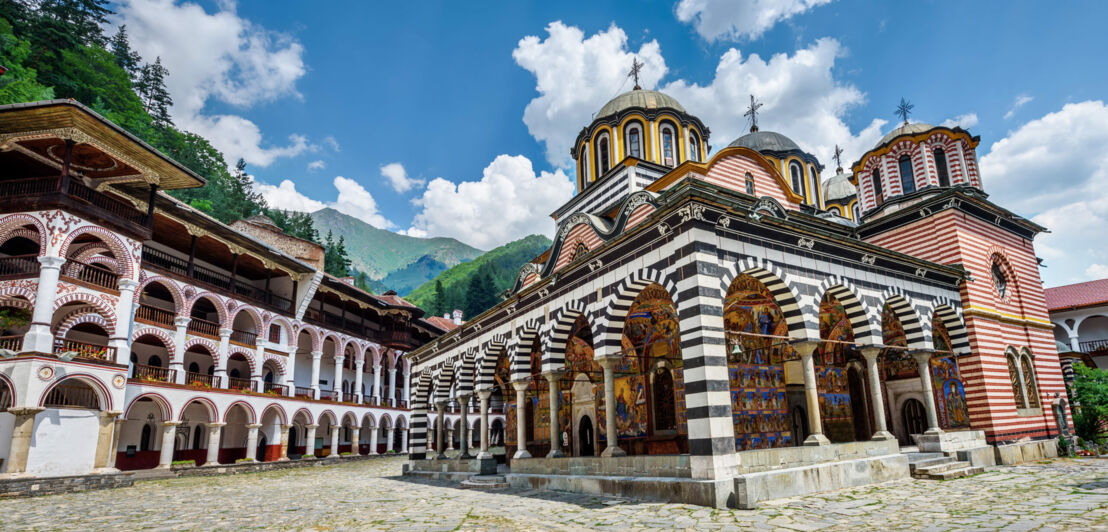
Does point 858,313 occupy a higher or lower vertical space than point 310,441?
higher

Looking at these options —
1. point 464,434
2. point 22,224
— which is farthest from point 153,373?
point 464,434

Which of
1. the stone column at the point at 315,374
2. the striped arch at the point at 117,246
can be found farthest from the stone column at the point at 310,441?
the striped arch at the point at 117,246

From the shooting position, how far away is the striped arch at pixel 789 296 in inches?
360

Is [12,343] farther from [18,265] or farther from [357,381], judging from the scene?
[357,381]

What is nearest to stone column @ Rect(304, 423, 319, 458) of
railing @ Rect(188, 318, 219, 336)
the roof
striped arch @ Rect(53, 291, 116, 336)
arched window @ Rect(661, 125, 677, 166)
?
railing @ Rect(188, 318, 219, 336)

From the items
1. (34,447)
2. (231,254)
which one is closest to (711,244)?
(34,447)

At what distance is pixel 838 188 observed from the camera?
2500 centimetres

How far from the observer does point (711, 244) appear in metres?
8.63

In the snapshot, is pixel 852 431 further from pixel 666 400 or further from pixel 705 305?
pixel 705 305

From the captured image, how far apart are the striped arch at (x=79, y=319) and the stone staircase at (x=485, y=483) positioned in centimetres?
1241

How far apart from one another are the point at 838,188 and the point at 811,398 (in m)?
18.4

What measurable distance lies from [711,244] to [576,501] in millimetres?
4209

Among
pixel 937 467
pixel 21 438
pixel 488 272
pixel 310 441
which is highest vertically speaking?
pixel 488 272

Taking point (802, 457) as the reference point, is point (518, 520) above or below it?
below
